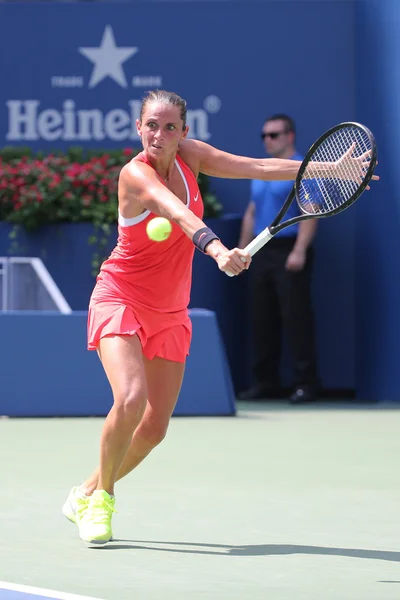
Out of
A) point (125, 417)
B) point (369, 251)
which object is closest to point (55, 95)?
point (369, 251)

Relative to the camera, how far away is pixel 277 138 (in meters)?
9.68

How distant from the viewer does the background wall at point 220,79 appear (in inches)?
415

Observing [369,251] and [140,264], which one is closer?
[140,264]

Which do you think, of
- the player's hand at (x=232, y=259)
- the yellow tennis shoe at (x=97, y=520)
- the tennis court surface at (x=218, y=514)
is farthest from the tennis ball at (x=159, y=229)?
the tennis court surface at (x=218, y=514)

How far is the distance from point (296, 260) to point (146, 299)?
4773mm

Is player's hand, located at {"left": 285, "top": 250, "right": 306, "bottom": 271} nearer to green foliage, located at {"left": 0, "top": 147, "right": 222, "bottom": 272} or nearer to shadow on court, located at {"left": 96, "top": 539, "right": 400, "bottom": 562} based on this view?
green foliage, located at {"left": 0, "top": 147, "right": 222, "bottom": 272}

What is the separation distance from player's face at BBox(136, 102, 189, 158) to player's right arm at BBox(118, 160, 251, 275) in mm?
83

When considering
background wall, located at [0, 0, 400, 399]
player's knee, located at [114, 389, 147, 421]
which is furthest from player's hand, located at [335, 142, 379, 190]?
background wall, located at [0, 0, 400, 399]

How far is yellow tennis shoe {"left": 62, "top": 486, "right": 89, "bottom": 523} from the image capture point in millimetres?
4996

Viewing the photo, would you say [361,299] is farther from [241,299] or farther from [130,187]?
[130,187]

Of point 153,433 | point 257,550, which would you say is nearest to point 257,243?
point 153,433

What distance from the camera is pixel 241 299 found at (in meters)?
10.5

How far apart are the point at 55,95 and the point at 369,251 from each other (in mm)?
2820

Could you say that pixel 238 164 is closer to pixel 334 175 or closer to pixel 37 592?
pixel 334 175
